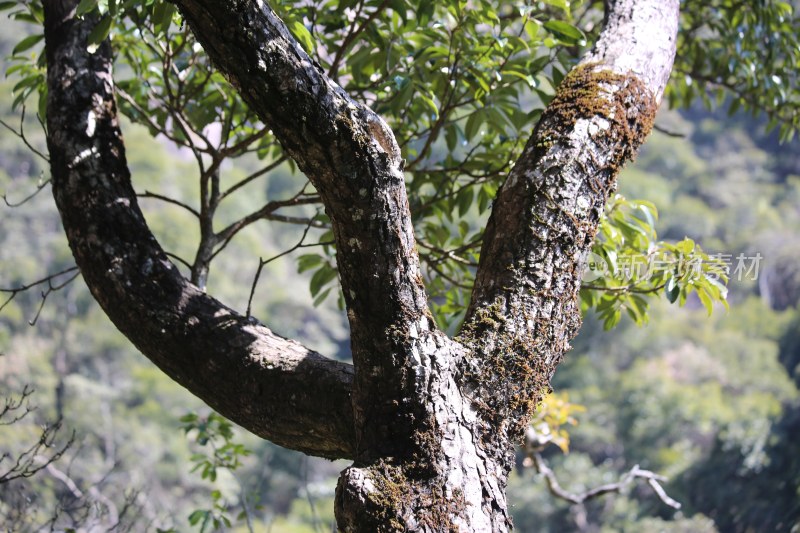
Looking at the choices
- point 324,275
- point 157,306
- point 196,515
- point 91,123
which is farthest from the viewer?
point 196,515

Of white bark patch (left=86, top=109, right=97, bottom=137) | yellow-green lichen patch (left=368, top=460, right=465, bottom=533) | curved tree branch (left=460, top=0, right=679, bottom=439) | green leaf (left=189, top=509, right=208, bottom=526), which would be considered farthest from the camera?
green leaf (left=189, top=509, right=208, bottom=526)

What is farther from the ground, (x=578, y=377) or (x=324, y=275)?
(x=578, y=377)

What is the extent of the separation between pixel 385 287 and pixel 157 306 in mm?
393

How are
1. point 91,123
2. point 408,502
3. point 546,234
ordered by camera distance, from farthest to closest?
point 91,123 → point 546,234 → point 408,502

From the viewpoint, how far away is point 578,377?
1889 cm

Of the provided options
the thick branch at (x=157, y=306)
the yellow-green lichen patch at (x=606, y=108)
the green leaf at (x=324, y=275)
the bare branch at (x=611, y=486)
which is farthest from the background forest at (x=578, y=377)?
the thick branch at (x=157, y=306)

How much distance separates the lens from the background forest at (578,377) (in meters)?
12.2

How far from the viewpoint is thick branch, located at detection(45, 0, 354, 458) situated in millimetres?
1060

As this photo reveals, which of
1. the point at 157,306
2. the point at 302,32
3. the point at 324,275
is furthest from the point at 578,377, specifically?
the point at 157,306

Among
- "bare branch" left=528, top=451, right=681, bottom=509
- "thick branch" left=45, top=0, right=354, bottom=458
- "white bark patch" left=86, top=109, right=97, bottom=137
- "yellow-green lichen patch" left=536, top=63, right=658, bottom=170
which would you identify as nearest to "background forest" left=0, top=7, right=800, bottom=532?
"bare branch" left=528, top=451, right=681, bottom=509

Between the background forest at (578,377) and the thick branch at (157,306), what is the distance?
8791 millimetres

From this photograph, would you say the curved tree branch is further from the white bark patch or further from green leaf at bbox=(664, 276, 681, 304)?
the white bark patch

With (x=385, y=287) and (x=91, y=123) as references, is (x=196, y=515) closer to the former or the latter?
(x=91, y=123)

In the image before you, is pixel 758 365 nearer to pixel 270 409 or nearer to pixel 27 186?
pixel 27 186
